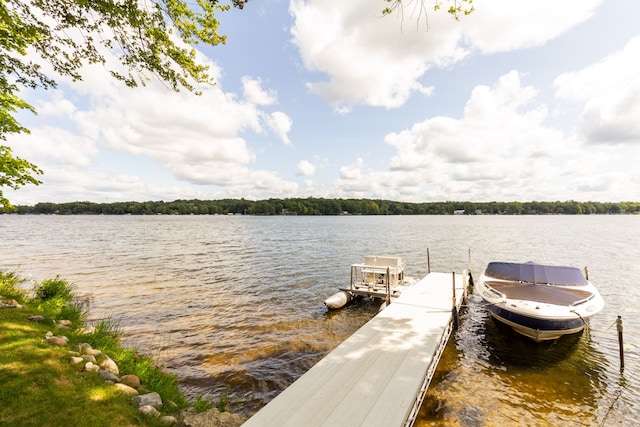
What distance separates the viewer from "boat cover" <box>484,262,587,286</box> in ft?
45.1

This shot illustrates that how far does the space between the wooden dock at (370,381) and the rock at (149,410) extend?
208 cm

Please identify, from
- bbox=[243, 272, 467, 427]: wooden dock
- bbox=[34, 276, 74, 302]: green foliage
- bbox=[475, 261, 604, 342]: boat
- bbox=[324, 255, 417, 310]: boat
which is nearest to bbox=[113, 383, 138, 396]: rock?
bbox=[243, 272, 467, 427]: wooden dock

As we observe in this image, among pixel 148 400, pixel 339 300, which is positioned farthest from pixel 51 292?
pixel 339 300

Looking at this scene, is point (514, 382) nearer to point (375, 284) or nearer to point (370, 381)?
point (370, 381)

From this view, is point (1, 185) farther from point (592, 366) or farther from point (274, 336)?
point (592, 366)

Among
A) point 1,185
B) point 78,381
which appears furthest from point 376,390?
point 1,185

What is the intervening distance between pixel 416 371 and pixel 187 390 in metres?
7.04

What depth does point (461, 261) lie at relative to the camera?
33000 millimetres

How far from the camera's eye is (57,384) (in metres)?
6.03

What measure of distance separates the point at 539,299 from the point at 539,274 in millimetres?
2819

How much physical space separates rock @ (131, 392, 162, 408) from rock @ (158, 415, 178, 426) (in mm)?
534

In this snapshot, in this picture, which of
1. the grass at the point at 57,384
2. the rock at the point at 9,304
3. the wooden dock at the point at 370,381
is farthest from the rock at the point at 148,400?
the rock at the point at 9,304

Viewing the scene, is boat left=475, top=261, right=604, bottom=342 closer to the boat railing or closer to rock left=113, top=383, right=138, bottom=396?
the boat railing

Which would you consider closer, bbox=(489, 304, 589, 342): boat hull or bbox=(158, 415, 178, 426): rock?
bbox=(158, 415, 178, 426): rock
